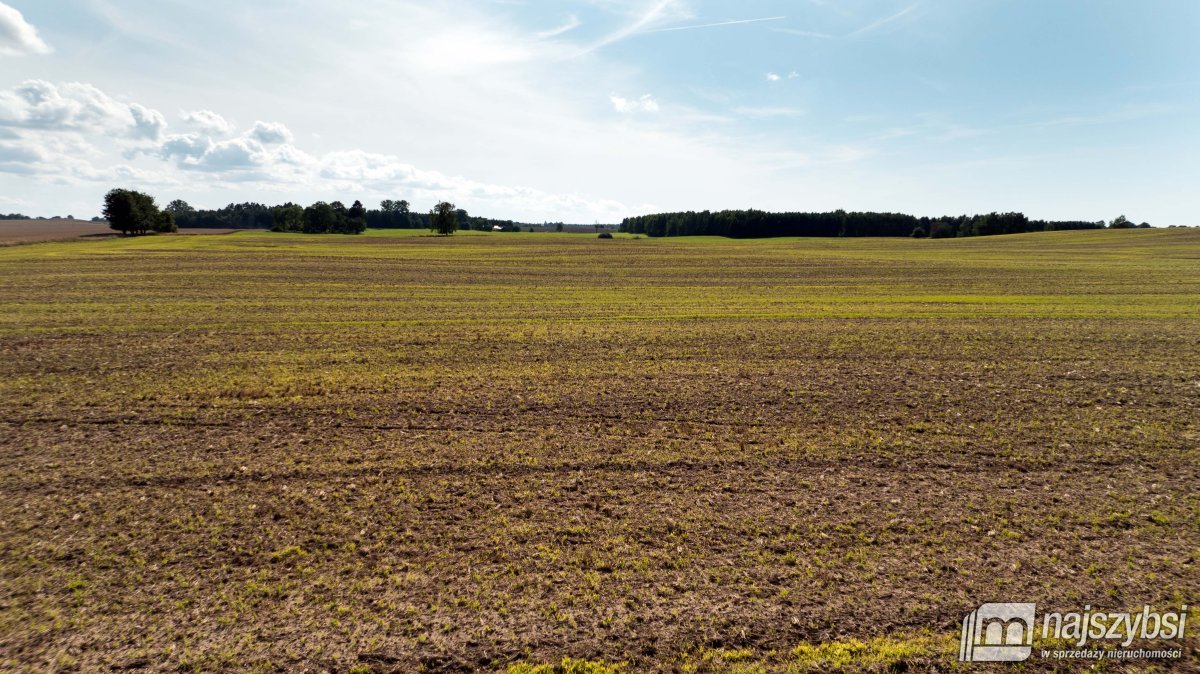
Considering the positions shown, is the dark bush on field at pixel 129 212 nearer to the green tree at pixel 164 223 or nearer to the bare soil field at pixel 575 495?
the green tree at pixel 164 223

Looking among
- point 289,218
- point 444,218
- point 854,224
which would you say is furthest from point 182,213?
point 854,224

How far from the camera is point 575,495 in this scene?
26.3ft

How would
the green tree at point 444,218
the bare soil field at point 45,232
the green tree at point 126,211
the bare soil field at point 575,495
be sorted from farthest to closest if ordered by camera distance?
the green tree at point 444,218 → the green tree at point 126,211 → the bare soil field at point 45,232 → the bare soil field at point 575,495

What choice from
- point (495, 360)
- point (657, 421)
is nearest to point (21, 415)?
point (495, 360)

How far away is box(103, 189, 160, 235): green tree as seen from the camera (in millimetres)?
82625

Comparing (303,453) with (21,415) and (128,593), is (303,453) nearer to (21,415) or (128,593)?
(128,593)

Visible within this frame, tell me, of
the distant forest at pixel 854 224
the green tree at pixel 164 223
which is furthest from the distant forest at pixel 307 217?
the distant forest at pixel 854 224

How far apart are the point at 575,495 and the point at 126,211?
4083 inches

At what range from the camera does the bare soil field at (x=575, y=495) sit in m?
5.45

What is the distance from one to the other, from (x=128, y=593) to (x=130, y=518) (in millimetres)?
1841

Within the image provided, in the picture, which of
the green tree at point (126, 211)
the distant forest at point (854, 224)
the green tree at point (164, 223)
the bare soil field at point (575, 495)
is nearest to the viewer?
the bare soil field at point (575, 495)

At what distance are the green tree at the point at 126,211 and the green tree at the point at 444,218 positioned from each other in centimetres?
4590

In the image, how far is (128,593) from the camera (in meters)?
5.90

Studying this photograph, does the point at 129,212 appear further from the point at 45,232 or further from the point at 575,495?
the point at 575,495
